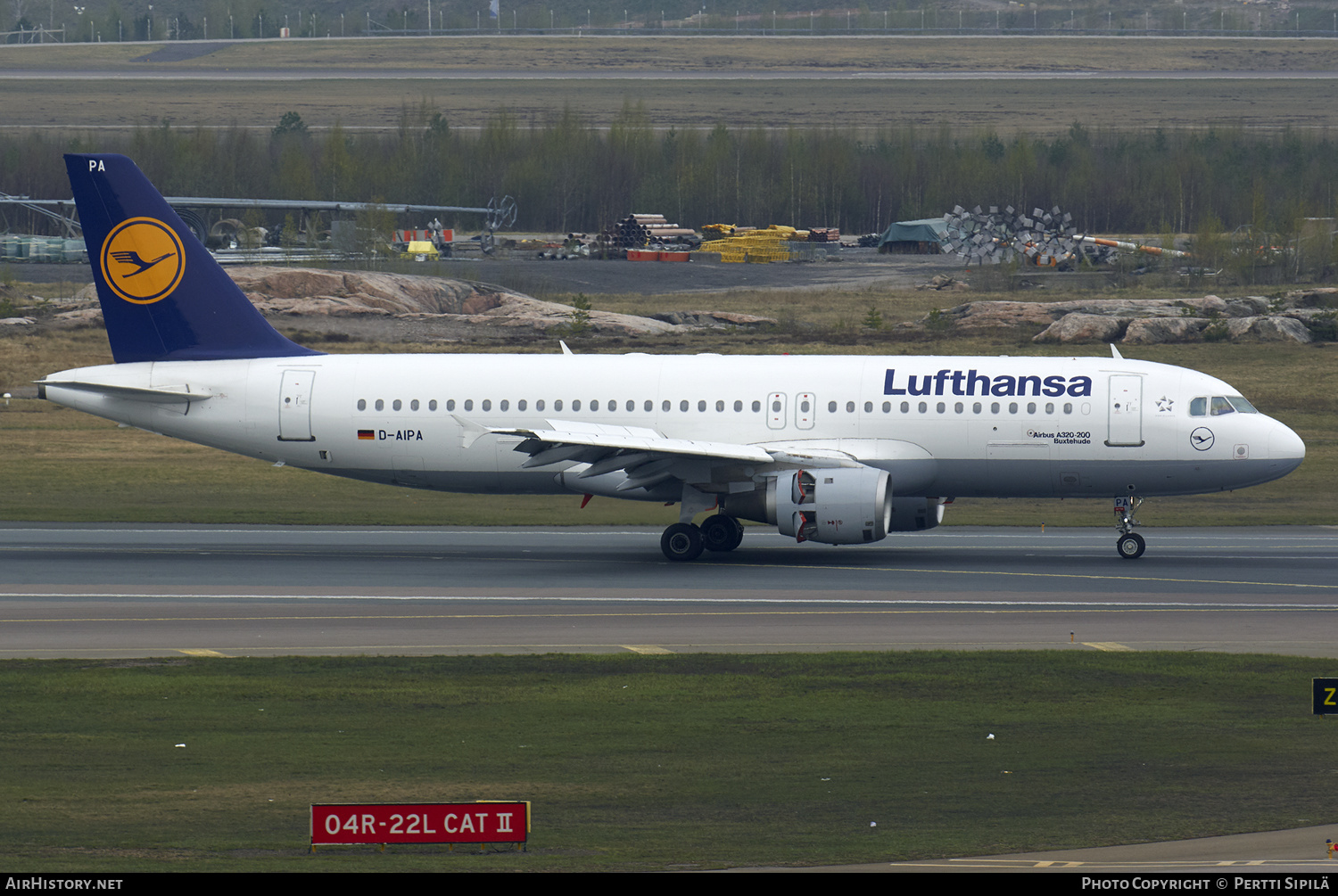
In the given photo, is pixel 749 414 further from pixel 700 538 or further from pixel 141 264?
pixel 141 264

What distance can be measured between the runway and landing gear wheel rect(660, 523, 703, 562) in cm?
41

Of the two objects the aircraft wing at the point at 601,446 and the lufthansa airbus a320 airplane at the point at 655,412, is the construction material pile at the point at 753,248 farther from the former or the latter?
the aircraft wing at the point at 601,446

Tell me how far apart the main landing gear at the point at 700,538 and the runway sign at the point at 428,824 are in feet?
74.8

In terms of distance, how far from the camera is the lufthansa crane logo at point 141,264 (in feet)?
128

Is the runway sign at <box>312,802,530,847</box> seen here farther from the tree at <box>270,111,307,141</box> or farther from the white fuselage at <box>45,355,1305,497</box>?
the tree at <box>270,111,307,141</box>

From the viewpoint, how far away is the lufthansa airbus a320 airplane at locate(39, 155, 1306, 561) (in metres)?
37.2

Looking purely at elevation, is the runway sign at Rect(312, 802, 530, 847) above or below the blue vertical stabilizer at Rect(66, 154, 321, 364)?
below

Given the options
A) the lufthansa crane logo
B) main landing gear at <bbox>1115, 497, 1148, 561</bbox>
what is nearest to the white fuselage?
main landing gear at <bbox>1115, 497, 1148, 561</bbox>

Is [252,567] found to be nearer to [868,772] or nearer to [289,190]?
[868,772]

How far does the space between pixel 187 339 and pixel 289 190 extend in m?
116

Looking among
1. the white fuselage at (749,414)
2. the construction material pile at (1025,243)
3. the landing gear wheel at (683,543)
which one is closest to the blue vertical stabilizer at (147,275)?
the white fuselage at (749,414)

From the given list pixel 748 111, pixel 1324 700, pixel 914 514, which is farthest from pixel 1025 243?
pixel 1324 700
